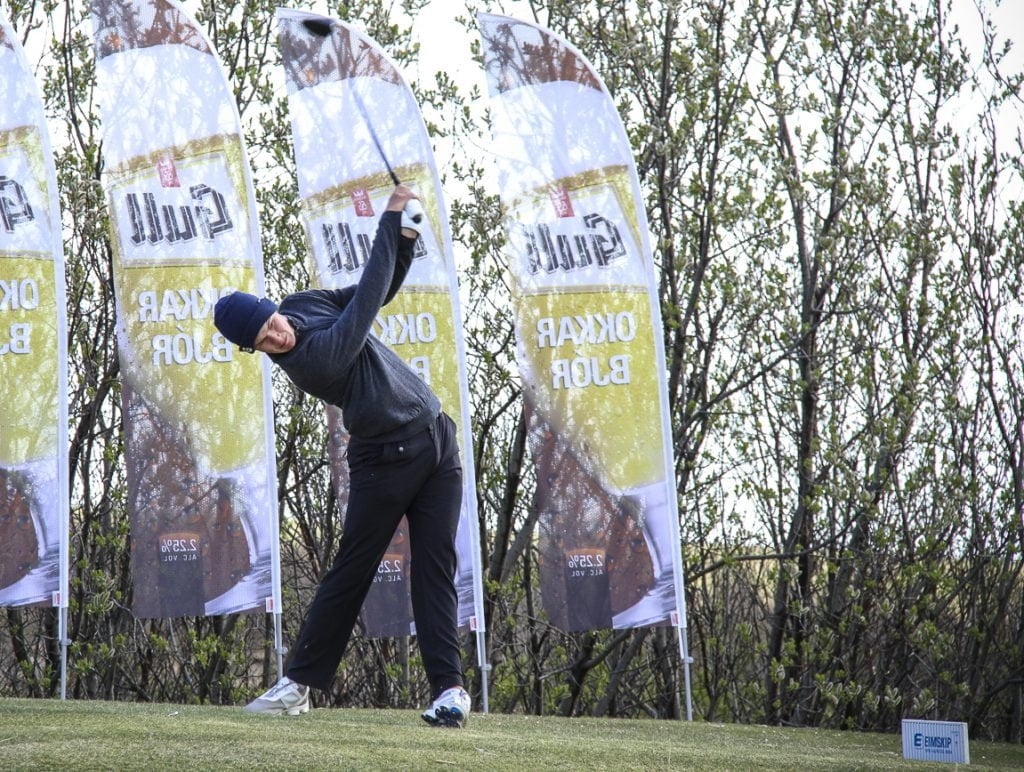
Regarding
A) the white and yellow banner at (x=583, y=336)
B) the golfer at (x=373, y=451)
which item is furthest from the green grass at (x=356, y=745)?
the white and yellow banner at (x=583, y=336)

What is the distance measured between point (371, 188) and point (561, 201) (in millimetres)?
892

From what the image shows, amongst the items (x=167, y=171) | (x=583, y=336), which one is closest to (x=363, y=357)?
(x=583, y=336)

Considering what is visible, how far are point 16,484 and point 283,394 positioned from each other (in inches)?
110

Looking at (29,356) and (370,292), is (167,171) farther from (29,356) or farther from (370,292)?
(370,292)

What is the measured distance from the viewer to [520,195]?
5.78m

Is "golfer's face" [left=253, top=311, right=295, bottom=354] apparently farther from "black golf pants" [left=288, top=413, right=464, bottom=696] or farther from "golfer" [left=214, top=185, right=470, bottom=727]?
"black golf pants" [left=288, top=413, right=464, bottom=696]

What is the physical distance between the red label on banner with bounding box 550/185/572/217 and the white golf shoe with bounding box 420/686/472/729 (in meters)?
2.74

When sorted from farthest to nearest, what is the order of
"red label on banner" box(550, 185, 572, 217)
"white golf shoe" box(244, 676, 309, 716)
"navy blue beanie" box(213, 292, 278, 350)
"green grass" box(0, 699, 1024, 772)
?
"red label on banner" box(550, 185, 572, 217), "white golf shoe" box(244, 676, 309, 716), "navy blue beanie" box(213, 292, 278, 350), "green grass" box(0, 699, 1024, 772)

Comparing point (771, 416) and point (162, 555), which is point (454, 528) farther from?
point (771, 416)

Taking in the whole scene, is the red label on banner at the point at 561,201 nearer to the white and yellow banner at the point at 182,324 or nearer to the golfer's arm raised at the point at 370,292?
the white and yellow banner at the point at 182,324

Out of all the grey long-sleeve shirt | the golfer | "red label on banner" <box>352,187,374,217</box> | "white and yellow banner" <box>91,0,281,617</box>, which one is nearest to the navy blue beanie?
the golfer

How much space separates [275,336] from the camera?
3240 mm

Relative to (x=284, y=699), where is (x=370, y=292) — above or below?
above

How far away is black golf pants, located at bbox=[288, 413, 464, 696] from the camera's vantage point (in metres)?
3.50
